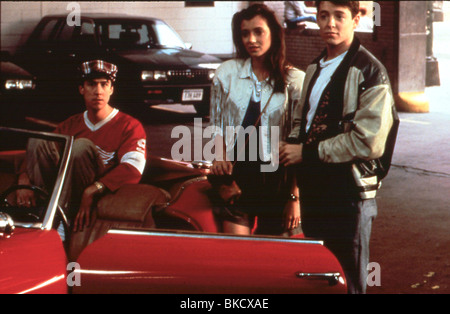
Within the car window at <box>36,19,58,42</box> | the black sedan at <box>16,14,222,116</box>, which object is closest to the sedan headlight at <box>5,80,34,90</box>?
the black sedan at <box>16,14,222,116</box>

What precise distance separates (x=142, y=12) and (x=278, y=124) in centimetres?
1645

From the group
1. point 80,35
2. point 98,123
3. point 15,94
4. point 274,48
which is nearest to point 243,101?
point 274,48

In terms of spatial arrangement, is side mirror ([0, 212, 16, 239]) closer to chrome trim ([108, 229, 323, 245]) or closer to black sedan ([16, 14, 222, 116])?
chrome trim ([108, 229, 323, 245])

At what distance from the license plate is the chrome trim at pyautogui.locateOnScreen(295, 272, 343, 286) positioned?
864 cm

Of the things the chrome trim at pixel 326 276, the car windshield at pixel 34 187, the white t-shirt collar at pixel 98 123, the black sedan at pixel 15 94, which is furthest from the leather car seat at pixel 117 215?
the black sedan at pixel 15 94

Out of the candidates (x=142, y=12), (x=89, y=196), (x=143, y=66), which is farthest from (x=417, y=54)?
(x=89, y=196)

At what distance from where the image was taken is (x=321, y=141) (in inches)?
114

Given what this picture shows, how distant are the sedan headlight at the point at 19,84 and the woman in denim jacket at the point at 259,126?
795 centimetres

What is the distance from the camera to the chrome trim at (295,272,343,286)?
258 cm

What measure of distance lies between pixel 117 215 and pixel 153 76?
7.62 m

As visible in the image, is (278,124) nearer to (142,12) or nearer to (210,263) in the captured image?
(210,263)

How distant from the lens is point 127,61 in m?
10.9

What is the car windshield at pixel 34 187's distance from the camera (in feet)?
10.2

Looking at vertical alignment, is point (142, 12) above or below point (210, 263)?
→ above
